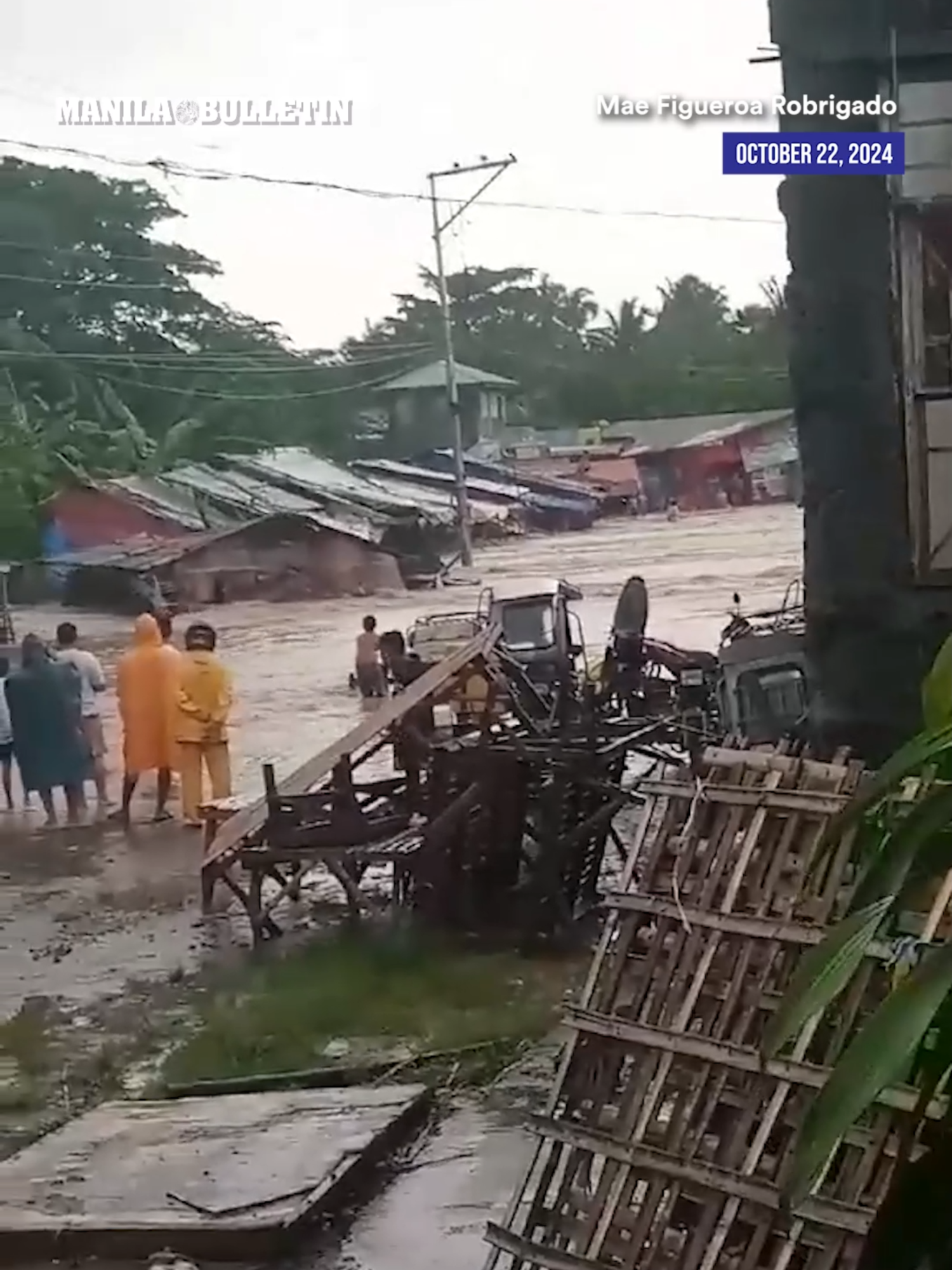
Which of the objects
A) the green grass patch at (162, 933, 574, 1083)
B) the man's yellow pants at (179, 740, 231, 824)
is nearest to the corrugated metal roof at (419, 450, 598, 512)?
the man's yellow pants at (179, 740, 231, 824)

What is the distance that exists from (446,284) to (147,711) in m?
1.71

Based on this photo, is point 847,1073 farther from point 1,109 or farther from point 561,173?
point 1,109

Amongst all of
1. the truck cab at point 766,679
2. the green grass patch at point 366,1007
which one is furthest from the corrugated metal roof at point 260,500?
the green grass patch at point 366,1007

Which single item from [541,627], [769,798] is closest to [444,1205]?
[769,798]

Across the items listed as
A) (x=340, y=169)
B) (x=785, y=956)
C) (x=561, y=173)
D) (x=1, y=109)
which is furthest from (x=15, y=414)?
(x=785, y=956)

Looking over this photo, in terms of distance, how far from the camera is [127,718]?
570 centimetres

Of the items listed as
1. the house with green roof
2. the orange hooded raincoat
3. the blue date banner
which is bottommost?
the orange hooded raincoat

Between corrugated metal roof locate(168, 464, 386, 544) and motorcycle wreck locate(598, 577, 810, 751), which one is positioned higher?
corrugated metal roof locate(168, 464, 386, 544)

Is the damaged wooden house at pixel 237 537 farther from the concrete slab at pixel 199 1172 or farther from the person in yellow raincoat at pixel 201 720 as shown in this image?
the concrete slab at pixel 199 1172

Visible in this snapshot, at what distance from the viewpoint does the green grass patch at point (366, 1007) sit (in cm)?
359

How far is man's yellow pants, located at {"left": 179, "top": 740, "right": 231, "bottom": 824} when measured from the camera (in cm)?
560

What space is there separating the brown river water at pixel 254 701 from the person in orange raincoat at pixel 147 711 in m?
0.06

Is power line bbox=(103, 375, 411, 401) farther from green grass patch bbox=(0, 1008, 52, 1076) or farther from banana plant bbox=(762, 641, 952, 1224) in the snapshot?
banana plant bbox=(762, 641, 952, 1224)

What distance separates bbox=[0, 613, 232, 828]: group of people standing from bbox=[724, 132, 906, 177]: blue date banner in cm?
266
